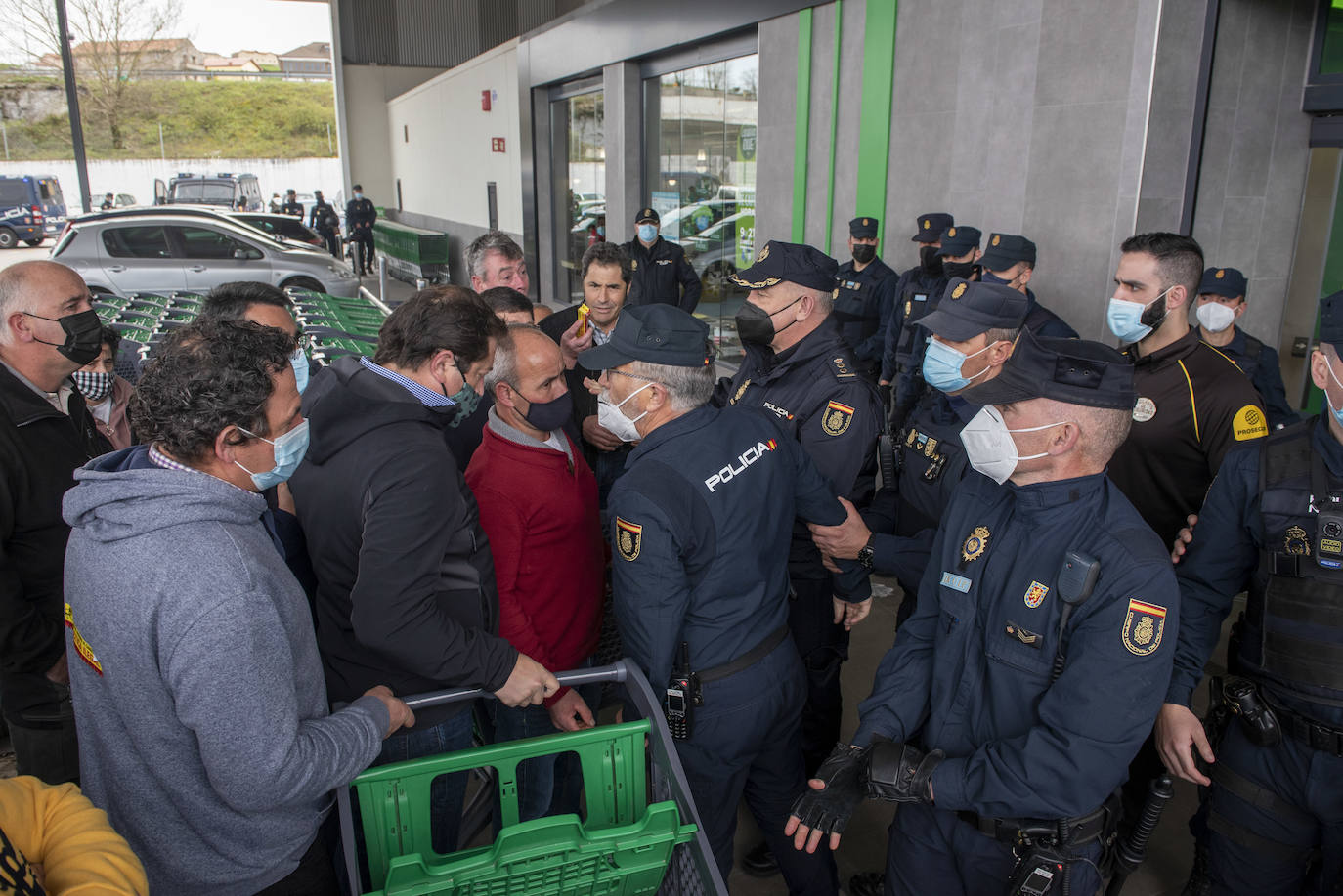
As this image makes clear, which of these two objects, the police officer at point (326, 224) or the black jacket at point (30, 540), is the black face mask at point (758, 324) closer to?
the black jacket at point (30, 540)

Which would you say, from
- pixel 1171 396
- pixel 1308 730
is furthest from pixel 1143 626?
pixel 1171 396

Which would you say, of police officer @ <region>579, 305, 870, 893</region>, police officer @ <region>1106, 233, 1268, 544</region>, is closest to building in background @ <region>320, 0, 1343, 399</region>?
police officer @ <region>1106, 233, 1268, 544</region>

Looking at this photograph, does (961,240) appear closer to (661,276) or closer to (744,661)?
(661,276)

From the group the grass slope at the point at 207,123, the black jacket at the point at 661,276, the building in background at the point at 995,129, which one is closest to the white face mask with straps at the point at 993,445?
the building in background at the point at 995,129

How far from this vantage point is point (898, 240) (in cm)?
665

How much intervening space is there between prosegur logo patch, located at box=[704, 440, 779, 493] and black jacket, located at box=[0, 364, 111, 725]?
1767 millimetres

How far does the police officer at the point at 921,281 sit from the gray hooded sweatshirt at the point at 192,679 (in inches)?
193

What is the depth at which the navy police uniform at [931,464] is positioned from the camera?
8.87 ft

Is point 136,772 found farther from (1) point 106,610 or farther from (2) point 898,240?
(2) point 898,240

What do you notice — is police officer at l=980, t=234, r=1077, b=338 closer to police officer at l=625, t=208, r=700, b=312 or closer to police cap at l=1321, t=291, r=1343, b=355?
police cap at l=1321, t=291, r=1343, b=355

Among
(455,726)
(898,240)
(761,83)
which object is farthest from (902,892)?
(761,83)

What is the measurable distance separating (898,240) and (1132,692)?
544 cm

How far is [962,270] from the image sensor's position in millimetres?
5445

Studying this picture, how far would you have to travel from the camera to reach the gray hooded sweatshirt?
56.9 inches
